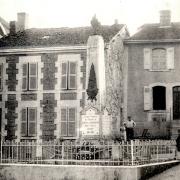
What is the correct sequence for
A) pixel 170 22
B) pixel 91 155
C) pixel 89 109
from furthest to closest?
1. pixel 170 22
2. pixel 89 109
3. pixel 91 155

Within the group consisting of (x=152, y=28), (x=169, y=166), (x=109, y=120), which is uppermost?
(x=152, y=28)

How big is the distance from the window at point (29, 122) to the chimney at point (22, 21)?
5.37m

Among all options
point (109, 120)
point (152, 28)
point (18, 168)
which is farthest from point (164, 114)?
point (18, 168)

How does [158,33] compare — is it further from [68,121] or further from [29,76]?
[29,76]

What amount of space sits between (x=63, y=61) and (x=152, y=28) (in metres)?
4.89

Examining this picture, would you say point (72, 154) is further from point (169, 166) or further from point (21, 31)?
point (21, 31)

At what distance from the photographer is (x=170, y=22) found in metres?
21.3

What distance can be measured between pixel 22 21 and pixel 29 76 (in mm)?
4504

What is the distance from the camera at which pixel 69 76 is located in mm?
19375

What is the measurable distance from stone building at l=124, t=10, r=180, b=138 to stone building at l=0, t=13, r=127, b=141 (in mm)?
1560

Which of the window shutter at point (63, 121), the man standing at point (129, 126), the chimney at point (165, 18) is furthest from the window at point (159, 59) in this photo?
the man standing at point (129, 126)

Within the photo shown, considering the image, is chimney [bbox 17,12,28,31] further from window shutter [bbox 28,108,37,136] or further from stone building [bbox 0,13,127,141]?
window shutter [bbox 28,108,37,136]

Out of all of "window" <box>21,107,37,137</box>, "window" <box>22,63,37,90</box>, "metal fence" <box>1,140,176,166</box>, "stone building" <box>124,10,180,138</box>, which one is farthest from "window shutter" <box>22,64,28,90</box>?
"metal fence" <box>1,140,176,166</box>

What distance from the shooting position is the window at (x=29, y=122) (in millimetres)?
19359
